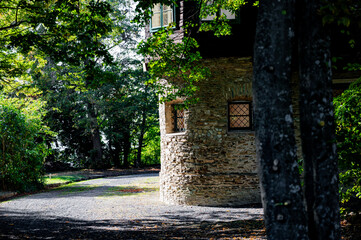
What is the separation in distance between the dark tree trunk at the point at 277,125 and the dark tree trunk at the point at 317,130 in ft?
0.54

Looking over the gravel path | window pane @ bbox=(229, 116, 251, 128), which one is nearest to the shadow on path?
the gravel path

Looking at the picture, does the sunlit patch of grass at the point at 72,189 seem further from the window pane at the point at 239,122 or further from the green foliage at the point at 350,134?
the green foliage at the point at 350,134

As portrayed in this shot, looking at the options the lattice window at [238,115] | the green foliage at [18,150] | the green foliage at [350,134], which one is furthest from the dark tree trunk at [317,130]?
the green foliage at [18,150]

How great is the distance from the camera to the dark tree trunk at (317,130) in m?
3.49

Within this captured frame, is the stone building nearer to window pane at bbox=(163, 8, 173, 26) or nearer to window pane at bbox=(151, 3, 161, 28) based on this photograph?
window pane at bbox=(163, 8, 173, 26)

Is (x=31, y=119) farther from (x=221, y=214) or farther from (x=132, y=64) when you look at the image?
→ (x=132, y=64)

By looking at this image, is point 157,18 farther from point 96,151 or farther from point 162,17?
point 96,151

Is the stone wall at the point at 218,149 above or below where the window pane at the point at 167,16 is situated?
below

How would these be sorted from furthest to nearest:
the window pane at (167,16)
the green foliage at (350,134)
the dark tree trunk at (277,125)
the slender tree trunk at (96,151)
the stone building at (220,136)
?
the slender tree trunk at (96,151), the window pane at (167,16), the stone building at (220,136), the green foliage at (350,134), the dark tree trunk at (277,125)

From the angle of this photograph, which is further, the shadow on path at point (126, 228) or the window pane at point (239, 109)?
the window pane at point (239, 109)

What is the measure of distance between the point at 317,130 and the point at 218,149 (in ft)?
20.9

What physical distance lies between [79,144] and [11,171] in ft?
50.4

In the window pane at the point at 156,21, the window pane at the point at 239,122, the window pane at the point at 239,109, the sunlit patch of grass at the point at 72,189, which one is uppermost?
the window pane at the point at 156,21

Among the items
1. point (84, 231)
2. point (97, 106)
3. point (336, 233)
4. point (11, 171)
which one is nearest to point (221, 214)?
point (84, 231)
